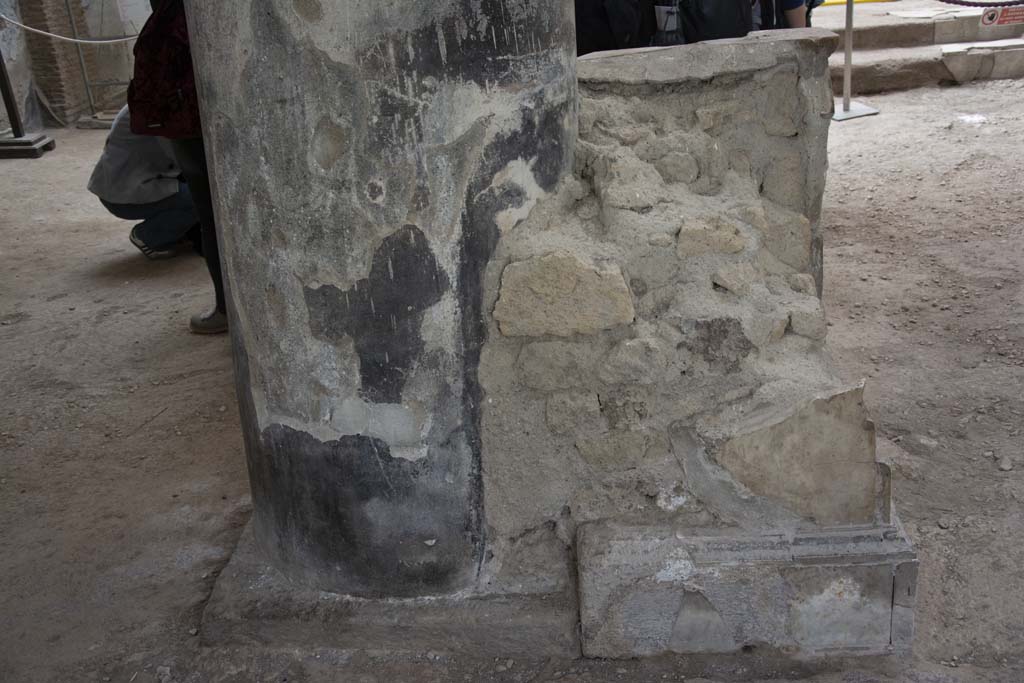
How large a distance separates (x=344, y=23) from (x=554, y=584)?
1.22 m

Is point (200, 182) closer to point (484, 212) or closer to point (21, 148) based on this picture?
point (484, 212)

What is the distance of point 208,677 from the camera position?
2.24 meters

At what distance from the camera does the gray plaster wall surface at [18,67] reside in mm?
7769

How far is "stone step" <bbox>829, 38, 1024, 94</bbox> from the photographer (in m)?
7.52

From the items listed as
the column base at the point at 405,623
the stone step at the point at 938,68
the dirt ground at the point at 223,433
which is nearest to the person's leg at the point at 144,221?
the dirt ground at the point at 223,433

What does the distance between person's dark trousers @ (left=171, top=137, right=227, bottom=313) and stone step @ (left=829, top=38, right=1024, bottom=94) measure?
16.8ft

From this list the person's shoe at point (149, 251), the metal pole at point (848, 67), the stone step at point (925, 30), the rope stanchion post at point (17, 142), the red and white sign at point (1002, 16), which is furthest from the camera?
the stone step at point (925, 30)

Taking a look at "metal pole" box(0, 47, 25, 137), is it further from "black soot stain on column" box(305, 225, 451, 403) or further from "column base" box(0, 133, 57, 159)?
"black soot stain on column" box(305, 225, 451, 403)

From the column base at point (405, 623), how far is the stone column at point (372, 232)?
1.7 inches

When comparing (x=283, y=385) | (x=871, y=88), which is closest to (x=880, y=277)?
(x=283, y=385)

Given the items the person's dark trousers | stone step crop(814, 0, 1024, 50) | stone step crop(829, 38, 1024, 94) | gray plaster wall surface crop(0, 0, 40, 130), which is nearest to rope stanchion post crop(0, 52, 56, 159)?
gray plaster wall surface crop(0, 0, 40, 130)

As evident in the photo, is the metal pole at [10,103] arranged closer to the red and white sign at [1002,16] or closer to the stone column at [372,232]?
the stone column at [372,232]

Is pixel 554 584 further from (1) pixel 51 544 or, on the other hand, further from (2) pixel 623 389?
(1) pixel 51 544

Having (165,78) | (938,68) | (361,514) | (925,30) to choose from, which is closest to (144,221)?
(165,78)
